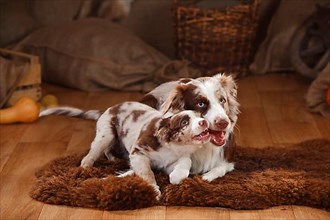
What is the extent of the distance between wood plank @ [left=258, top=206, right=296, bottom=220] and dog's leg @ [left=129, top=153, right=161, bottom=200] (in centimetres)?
35

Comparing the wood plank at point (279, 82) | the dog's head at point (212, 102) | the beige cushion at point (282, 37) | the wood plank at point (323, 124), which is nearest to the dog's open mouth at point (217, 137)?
the dog's head at point (212, 102)

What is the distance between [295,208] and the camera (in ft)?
7.45

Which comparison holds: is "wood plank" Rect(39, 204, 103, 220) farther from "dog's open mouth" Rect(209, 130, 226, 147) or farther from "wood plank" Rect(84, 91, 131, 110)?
"wood plank" Rect(84, 91, 131, 110)

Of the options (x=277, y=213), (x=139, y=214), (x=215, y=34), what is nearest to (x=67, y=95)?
(x=215, y=34)

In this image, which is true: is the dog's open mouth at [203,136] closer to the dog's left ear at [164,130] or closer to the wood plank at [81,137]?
the dog's left ear at [164,130]

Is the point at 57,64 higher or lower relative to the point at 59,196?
lower

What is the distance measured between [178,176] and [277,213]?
349 mm

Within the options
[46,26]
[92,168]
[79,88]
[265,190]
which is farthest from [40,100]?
[265,190]

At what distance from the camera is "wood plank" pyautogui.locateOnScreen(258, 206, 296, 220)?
7.25 feet

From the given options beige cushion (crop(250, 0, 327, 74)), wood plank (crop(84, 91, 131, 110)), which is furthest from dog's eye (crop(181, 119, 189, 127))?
beige cushion (crop(250, 0, 327, 74))

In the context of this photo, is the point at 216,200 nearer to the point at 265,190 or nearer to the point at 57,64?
the point at 265,190

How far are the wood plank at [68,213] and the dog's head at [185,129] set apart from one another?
Answer: 336mm

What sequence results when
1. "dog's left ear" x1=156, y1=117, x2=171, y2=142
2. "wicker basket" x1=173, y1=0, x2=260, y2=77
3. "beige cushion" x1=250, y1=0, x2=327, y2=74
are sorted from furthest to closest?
1. "beige cushion" x1=250, y1=0, x2=327, y2=74
2. "wicker basket" x1=173, y1=0, x2=260, y2=77
3. "dog's left ear" x1=156, y1=117, x2=171, y2=142

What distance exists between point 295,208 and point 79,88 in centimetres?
174
